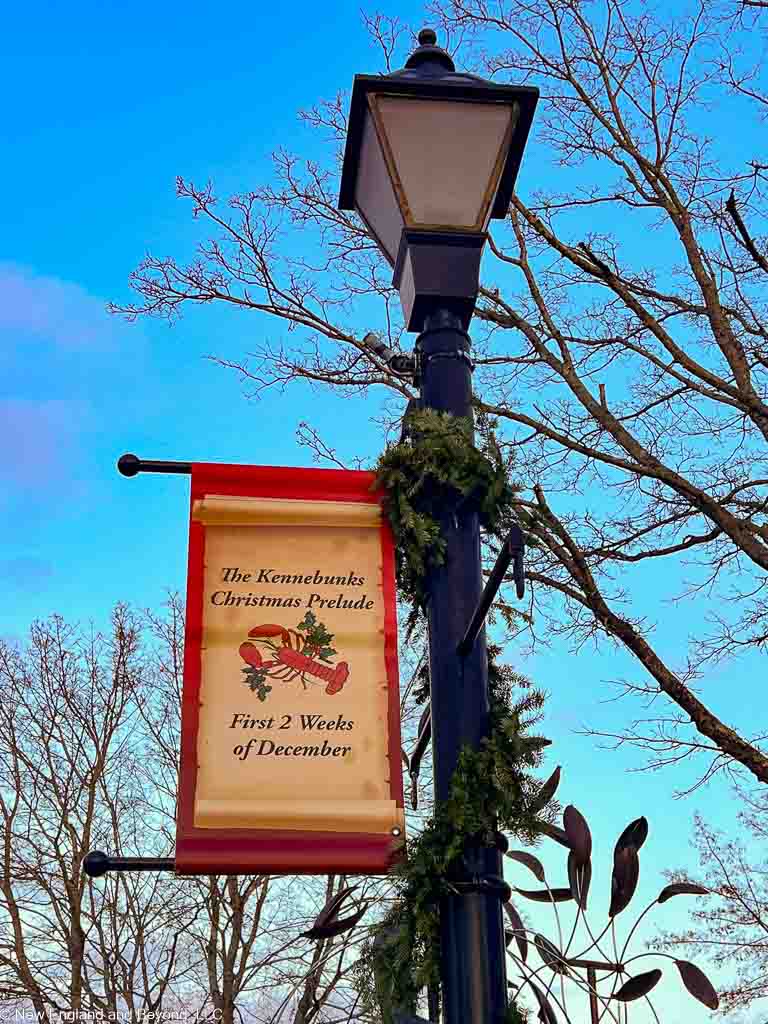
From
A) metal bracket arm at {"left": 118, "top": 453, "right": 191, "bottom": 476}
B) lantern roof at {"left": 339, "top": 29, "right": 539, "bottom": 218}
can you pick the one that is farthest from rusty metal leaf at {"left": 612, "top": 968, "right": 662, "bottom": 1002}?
lantern roof at {"left": 339, "top": 29, "right": 539, "bottom": 218}

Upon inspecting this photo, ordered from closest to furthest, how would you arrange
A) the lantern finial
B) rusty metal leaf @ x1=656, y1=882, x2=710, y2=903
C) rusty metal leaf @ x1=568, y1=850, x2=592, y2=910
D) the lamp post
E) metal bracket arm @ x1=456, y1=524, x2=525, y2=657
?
1. metal bracket arm @ x1=456, y1=524, x2=525, y2=657
2. rusty metal leaf @ x1=568, y1=850, x2=592, y2=910
3. rusty metal leaf @ x1=656, y1=882, x2=710, y2=903
4. the lamp post
5. the lantern finial

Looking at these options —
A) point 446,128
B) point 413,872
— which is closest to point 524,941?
point 413,872

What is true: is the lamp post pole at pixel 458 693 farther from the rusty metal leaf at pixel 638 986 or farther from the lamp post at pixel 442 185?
the rusty metal leaf at pixel 638 986

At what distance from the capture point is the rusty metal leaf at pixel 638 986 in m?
2.57

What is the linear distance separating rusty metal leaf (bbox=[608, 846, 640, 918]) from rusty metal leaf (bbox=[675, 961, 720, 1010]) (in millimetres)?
183

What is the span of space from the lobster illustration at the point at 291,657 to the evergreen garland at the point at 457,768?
11.9 inches

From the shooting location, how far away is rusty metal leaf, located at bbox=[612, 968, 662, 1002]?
8.43 ft

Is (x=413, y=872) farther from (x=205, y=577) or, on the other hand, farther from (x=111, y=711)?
(x=111, y=711)

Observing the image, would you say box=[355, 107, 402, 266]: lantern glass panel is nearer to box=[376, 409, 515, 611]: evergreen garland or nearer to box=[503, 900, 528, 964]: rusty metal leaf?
box=[376, 409, 515, 611]: evergreen garland

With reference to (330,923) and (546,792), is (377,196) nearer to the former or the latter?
(546,792)

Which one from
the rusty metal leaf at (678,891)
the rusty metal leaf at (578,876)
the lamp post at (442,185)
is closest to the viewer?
the rusty metal leaf at (578,876)

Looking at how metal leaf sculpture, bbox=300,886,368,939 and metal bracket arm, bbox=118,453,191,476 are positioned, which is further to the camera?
metal bracket arm, bbox=118,453,191,476

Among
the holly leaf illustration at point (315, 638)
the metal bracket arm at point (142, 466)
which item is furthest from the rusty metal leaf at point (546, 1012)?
the metal bracket arm at point (142, 466)

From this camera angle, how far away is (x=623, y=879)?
260 centimetres
